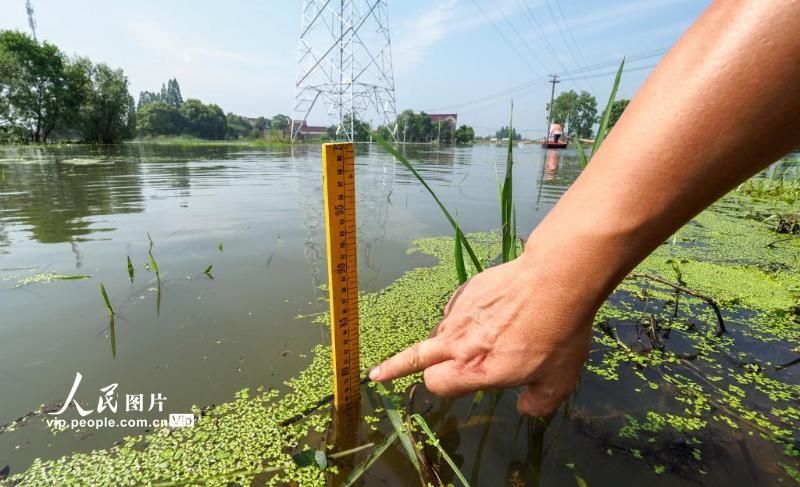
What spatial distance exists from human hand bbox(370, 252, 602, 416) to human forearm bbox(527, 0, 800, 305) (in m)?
0.04

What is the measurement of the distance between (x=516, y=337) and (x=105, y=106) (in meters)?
31.4

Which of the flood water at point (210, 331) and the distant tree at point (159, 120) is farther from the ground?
the distant tree at point (159, 120)

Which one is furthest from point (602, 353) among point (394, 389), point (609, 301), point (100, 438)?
point (100, 438)

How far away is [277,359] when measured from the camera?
1.33 metres

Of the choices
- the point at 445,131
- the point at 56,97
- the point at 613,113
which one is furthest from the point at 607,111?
the point at 445,131

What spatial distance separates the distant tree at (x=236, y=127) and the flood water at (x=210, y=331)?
52.5m

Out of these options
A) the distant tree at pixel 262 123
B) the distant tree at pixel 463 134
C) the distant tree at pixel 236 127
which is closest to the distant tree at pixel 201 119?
the distant tree at pixel 236 127

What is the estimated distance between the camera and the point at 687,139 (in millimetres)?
389

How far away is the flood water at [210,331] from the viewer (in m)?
0.92

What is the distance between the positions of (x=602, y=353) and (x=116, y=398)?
66.2 inches

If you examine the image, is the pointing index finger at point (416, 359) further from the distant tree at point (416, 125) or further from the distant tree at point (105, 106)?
the distant tree at point (416, 125)

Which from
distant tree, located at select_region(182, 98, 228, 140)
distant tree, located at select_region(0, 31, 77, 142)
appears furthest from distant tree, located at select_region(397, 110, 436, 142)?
distant tree, located at select_region(0, 31, 77, 142)

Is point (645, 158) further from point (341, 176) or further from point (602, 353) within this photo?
point (602, 353)

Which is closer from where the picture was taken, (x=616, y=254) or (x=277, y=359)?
(x=616, y=254)
